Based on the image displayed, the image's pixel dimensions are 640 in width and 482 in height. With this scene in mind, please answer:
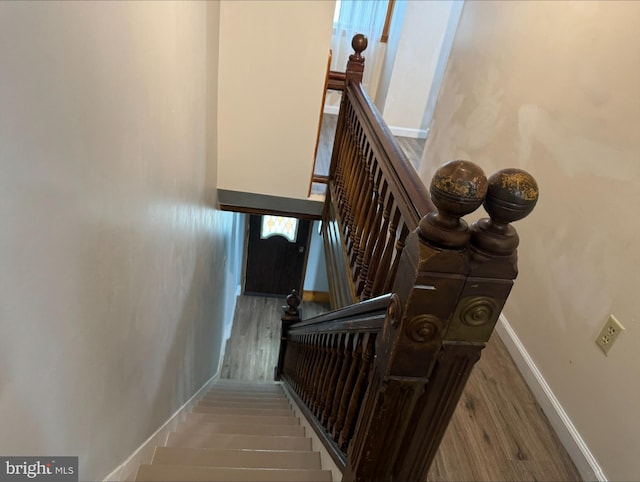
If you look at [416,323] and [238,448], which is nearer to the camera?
[416,323]

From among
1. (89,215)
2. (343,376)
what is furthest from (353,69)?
(89,215)

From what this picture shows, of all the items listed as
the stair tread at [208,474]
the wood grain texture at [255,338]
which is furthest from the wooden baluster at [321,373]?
the wood grain texture at [255,338]

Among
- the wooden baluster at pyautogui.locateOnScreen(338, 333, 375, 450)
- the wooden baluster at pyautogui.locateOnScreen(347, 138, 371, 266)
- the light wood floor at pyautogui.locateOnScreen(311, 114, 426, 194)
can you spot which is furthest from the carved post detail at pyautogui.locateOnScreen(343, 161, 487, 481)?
the light wood floor at pyautogui.locateOnScreen(311, 114, 426, 194)

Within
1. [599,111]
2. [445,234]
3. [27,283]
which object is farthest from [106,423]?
[599,111]

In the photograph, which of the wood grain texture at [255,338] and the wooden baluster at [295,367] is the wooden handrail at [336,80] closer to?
the wooden baluster at [295,367]

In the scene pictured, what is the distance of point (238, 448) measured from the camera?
209cm

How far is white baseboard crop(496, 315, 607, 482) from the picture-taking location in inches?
68.1

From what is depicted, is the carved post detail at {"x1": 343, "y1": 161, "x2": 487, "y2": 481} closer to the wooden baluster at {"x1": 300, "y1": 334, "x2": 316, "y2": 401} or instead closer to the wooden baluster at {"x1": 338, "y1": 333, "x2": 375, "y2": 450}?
the wooden baluster at {"x1": 338, "y1": 333, "x2": 375, "y2": 450}

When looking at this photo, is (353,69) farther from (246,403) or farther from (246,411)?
(246,403)

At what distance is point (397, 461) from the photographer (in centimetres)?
107

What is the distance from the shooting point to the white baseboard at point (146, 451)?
150 centimetres

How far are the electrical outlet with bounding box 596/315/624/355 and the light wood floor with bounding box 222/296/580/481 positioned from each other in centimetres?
51

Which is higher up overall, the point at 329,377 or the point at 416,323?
the point at 416,323

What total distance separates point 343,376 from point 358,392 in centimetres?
24
